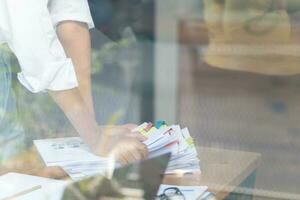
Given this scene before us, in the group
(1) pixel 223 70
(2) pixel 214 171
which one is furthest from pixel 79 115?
(1) pixel 223 70

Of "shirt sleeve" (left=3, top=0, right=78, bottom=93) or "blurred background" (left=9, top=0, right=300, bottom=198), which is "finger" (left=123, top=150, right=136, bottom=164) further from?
"blurred background" (left=9, top=0, right=300, bottom=198)

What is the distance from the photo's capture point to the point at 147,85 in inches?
Answer: 108

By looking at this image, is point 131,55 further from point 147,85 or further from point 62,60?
point 62,60

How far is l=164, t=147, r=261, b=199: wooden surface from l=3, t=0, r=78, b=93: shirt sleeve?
347 millimetres

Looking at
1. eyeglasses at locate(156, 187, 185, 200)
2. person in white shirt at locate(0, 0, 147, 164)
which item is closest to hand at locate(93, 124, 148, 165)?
person in white shirt at locate(0, 0, 147, 164)

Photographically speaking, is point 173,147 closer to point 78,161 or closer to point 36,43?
point 78,161

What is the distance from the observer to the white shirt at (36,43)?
1336 mm

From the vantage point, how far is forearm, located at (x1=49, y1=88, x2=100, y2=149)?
142cm

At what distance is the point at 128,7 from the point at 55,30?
1.01 meters

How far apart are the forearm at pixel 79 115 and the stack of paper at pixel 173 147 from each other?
0.13m

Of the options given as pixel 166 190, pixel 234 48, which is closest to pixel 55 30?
pixel 166 190

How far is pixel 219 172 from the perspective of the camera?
62.8 inches

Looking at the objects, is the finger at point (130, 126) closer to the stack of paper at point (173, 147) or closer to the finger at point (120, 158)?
the stack of paper at point (173, 147)

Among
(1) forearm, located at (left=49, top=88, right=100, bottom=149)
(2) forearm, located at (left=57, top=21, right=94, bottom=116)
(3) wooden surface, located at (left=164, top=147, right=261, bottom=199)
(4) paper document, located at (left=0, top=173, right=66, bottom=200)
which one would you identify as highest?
(2) forearm, located at (left=57, top=21, right=94, bottom=116)
